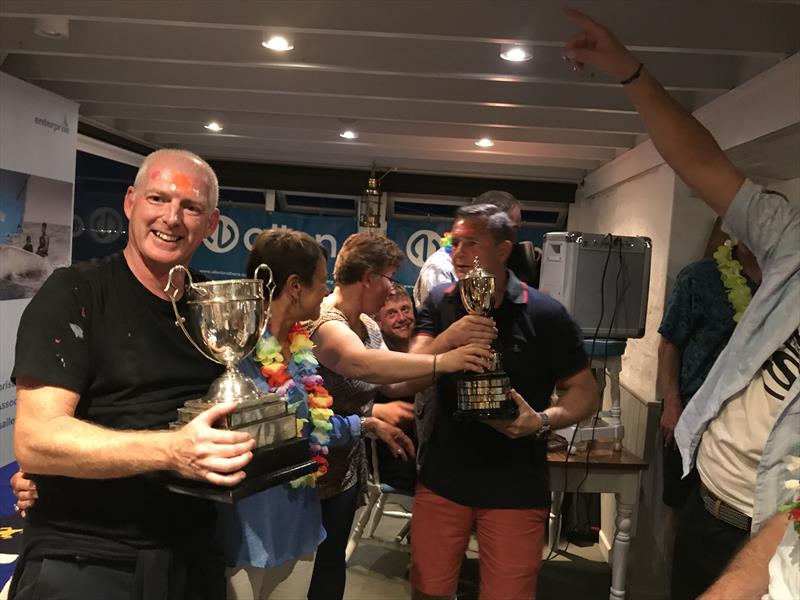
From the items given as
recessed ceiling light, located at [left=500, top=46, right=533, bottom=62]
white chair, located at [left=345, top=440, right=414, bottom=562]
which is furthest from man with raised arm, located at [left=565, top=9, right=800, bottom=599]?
white chair, located at [left=345, top=440, right=414, bottom=562]

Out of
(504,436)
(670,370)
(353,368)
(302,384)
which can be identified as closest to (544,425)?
(504,436)

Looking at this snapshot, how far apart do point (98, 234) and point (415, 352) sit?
466 centimetres

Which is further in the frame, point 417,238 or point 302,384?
point 417,238

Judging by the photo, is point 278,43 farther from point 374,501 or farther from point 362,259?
point 374,501

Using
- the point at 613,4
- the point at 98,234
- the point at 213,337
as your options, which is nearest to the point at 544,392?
the point at 213,337

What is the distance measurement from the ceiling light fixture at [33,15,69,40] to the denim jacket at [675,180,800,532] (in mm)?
3024

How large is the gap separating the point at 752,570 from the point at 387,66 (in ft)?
9.12

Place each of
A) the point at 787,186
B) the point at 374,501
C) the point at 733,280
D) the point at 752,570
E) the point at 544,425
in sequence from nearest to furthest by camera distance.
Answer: the point at 752,570
the point at 544,425
the point at 733,280
the point at 374,501
the point at 787,186

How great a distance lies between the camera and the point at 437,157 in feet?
19.3

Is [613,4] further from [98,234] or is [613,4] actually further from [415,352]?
[98,234]

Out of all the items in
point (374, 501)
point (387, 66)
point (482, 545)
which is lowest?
point (374, 501)

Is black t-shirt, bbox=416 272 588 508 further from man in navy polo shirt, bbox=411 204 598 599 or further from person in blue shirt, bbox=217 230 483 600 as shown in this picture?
person in blue shirt, bbox=217 230 483 600

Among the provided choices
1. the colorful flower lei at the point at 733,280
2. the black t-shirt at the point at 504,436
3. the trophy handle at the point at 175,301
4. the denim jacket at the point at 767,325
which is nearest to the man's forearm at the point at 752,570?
the denim jacket at the point at 767,325

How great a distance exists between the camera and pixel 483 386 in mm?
1912
